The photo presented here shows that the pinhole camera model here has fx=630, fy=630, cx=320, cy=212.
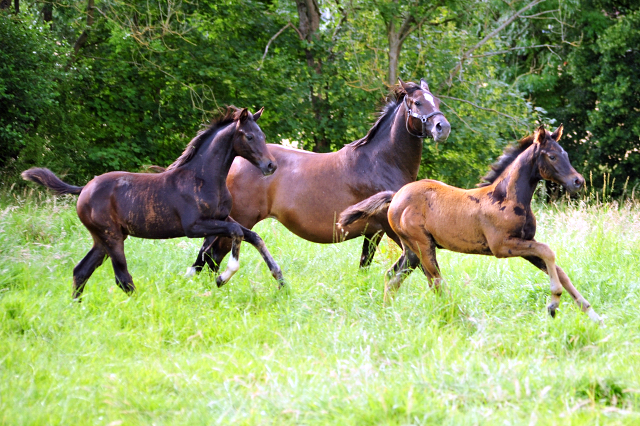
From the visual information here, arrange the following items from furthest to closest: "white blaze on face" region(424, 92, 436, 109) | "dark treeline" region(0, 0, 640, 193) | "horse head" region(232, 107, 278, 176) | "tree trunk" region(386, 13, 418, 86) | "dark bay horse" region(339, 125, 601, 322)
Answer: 1. "tree trunk" region(386, 13, 418, 86)
2. "dark treeline" region(0, 0, 640, 193)
3. "white blaze on face" region(424, 92, 436, 109)
4. "horse head" region(232, 107, 278, 176)
5. "dark bay horse" region(339, 125, 601, 322)

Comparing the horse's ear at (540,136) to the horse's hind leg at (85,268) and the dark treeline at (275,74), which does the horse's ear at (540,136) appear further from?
the dark treeline at (275,74)

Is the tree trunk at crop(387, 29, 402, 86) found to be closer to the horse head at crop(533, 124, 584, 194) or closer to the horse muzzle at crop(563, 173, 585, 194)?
the horse head at crop(533, 124, 584, 194)

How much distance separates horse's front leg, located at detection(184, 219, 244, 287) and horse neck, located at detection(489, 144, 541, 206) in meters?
2.35

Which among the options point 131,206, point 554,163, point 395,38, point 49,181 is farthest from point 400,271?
point 395,38

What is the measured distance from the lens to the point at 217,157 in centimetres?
610

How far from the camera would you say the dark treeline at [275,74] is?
46.5 ft

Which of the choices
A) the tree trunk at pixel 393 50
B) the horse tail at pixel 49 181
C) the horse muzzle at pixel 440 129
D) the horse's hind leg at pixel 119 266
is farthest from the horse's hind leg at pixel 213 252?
the tree trunk at pixel 393 50

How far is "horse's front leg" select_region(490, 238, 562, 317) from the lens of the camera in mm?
4898

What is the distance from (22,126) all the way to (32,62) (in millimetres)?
1282

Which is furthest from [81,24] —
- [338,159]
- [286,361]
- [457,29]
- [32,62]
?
[286,361]

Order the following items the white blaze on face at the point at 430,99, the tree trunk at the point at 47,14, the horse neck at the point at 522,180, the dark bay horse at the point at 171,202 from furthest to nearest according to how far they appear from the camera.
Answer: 1. the tree trunk at the point at 47,14
2. the white blaze on face at the point at 430,99
3. the dark bay horse at the point at 171,202
4. the horse neck at the point at 522,180

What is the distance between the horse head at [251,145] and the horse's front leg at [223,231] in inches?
25.3

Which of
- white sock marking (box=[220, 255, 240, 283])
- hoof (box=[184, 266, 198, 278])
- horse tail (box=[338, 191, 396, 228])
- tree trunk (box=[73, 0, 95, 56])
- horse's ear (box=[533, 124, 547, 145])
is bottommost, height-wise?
hoof (box=[184, 266, 198, 278])

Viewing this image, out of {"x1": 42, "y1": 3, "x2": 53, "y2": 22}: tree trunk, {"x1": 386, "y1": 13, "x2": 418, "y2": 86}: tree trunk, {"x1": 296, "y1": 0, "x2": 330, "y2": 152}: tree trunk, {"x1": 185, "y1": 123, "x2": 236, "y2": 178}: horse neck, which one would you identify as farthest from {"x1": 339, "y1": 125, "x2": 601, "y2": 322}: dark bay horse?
{"x1": 42, "y1": 3, "x2": 53, "y2": 22}: tree trunk
